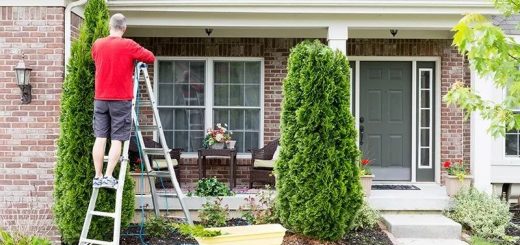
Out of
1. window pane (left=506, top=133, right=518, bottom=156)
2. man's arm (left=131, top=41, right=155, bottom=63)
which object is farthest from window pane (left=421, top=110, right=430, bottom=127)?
man's arm (left=131, top=41, right=155, bottom=63)

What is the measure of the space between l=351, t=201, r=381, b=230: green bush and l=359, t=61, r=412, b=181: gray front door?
2.44 metres

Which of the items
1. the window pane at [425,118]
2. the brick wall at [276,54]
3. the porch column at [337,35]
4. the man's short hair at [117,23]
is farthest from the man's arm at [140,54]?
the window pane at [425,118]

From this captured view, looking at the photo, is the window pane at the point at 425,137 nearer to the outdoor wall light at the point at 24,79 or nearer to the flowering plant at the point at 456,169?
the flowering plant at the point at 456,169

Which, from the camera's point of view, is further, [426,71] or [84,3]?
[426,71]

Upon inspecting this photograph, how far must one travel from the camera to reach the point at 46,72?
25.9ft

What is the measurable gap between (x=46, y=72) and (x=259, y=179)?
375 centimetres

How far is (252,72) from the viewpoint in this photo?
11078 mm

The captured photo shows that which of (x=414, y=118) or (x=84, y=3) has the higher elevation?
(x=84, y=3)

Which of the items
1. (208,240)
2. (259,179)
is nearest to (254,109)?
(259,179)

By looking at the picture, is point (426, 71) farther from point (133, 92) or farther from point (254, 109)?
point (133, 92)

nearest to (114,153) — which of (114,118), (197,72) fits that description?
(114,118)

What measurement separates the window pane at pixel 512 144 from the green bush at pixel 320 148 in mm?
3917

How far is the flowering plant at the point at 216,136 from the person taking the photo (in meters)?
10.4

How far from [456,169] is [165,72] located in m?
5.14
